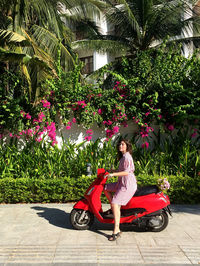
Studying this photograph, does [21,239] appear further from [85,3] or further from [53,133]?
[85,3]

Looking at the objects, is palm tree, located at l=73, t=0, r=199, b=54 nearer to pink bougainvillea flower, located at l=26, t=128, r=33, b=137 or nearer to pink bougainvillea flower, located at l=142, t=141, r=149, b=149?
pink bougainvillea flower, located at l=142, t=141, r=149, b=149

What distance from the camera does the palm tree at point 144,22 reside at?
13.6 meters

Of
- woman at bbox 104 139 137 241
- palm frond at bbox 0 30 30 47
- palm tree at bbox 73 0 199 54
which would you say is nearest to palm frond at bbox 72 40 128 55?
palm tree at bbox 73 0 199 54

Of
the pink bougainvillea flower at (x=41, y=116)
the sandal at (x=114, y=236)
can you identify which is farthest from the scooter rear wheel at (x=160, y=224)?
the pink bougainvillea flower at (x=41, y=116)

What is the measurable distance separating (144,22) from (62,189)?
10781mm

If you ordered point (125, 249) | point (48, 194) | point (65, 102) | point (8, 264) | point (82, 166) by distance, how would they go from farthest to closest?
point (65, 102) → point (82, 166) → point (48, 194) → point (125, 249) → point (8, 264)

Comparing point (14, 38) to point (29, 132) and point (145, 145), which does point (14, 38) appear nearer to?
point (29, 132)

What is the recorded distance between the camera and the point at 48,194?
631 centimetres

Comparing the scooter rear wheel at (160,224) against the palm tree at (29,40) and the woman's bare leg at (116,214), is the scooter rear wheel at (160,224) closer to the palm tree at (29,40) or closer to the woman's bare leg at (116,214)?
the woman's bare leg at (116,214)

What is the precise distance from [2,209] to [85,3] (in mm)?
10065

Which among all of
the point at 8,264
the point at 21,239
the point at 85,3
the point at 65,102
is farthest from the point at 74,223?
the point at 85,3

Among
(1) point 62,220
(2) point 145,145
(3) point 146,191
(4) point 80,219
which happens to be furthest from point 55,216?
(2) point 145,145

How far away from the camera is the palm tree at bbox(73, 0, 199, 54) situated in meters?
13.6

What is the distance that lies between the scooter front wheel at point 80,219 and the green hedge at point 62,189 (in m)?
1.67
